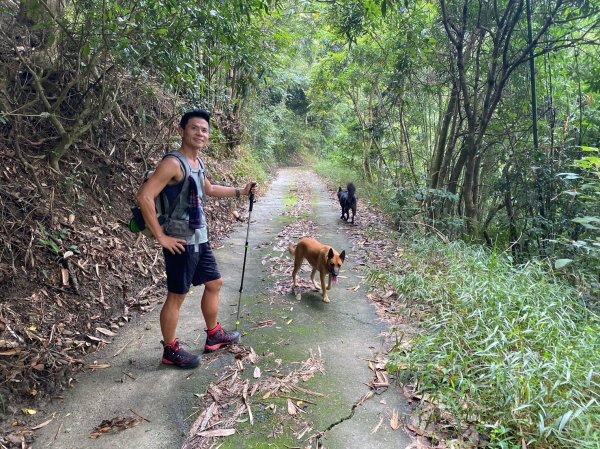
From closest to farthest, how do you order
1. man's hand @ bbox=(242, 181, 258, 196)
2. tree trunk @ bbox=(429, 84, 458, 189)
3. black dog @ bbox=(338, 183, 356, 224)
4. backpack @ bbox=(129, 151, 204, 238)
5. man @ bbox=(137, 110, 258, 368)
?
man @ bbox=(137, 110, 258, 368) → backpack @ bbox=(129, 151, 204, 238) → man's hand @ bbox=(242, 181, 258, 196) → tree trunk @ bbox=(429, 84, 458, 189) → black dog @ bbox=(338, 183, 356, 224)

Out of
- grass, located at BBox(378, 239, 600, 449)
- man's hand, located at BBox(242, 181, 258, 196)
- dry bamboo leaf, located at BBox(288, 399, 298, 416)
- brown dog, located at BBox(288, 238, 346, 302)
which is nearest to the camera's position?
grass, located at BBox(378, 239, 600, 449)

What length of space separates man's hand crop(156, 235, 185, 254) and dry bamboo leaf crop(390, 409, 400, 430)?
1.99 meters

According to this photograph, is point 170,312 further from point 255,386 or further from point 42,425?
point 42,425

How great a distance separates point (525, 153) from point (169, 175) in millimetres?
6258

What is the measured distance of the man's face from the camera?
2.80 metres

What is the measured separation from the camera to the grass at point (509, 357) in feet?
7.04

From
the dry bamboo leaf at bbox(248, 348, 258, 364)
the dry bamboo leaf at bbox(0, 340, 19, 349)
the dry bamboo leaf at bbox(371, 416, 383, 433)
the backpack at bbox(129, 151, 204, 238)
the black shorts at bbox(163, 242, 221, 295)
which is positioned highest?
the backpack at bbox(129, 151, 204, 238)

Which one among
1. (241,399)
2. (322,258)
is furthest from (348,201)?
(241,399)

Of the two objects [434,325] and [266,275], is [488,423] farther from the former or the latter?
[266,275]

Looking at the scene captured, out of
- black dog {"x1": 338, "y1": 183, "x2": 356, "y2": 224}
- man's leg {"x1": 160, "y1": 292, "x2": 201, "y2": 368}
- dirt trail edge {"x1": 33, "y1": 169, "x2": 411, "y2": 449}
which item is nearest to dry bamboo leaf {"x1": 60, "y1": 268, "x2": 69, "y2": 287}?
dirt trail edge {"x1": 33, "y1": 169, "x2": 411, "y2": 449}

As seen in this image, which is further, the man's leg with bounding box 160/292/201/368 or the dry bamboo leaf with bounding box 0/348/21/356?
the man's leg with bounding box 160/292/201/368

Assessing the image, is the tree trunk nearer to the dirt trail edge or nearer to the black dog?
the black dog

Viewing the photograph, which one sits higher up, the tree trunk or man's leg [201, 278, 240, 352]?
the tree trunk

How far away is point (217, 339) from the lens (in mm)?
3361
